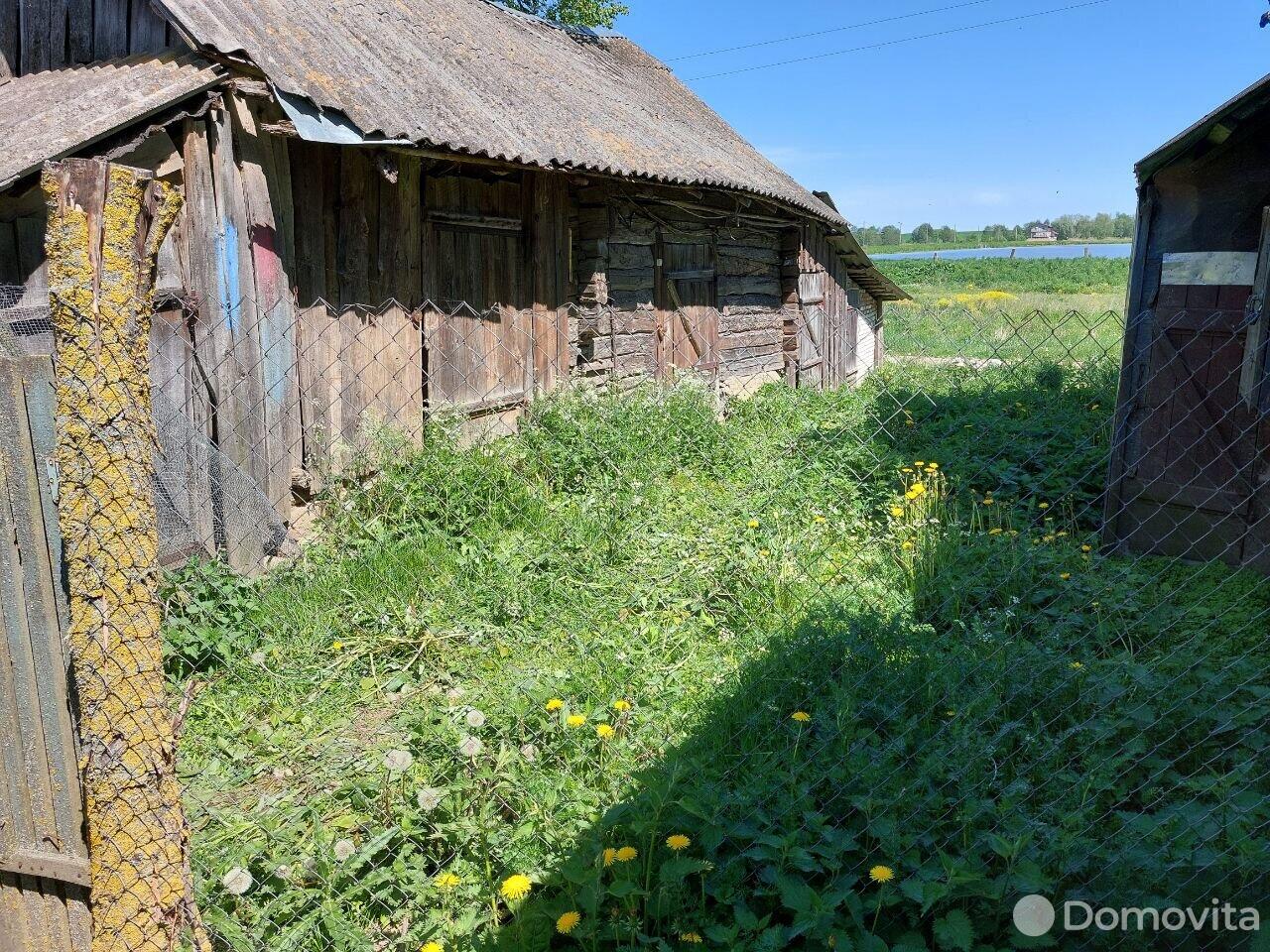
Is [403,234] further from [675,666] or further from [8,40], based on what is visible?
[675,666]

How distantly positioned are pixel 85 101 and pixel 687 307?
21.3ft

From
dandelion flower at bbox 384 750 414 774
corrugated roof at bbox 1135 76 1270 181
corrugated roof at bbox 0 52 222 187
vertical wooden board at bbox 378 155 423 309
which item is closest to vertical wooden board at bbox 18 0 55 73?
corrugated roof at bbox 0 52 222 187

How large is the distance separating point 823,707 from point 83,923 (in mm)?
2208

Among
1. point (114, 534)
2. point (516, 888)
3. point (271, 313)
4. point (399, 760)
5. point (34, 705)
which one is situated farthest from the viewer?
point (271, 313)

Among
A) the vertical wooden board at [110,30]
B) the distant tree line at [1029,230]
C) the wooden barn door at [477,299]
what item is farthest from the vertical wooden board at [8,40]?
the distant tree line at [1029,230]

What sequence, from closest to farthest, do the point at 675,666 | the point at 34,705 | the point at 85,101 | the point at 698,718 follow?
the point at 34,705
the point at 698,718
the point at 675,666
the point at 85,101

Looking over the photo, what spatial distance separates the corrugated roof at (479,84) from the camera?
5.19m

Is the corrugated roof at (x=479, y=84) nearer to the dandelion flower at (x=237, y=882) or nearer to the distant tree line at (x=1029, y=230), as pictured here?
the dandelion flower at (x=237, y=882)

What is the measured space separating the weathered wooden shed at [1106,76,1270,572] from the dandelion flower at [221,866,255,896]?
4297mm

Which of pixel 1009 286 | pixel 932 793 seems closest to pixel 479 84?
pixel 932 793

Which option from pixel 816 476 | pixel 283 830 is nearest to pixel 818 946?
pixel 283 830

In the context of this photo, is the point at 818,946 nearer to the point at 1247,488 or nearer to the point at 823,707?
the point at 823,707

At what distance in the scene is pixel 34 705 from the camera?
221 cm

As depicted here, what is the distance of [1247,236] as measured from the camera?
4828 millimetres
